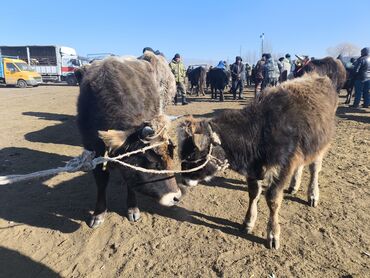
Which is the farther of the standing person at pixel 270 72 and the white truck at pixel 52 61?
the white truck at pixel 52 61

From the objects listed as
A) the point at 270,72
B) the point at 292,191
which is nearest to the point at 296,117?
the point at 292,191

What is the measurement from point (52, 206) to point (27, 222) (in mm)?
439

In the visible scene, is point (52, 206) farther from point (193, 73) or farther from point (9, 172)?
point (193, 73)

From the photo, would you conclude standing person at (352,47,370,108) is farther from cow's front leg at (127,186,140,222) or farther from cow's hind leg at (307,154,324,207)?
cow's front leg at (127,186,140,222)

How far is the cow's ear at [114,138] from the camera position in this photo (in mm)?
3033

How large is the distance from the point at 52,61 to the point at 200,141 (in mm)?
30534

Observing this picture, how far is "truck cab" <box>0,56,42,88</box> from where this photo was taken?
78.0 ft

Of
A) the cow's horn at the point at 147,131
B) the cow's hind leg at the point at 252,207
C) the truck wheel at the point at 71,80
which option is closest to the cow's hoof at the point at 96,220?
the cow's horn at the point at 147,131

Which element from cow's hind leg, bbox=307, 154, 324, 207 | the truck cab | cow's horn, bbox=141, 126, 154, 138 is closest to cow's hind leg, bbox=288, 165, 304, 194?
cow's hind leg, bbox=307, 154, 324, 207

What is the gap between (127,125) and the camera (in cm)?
334

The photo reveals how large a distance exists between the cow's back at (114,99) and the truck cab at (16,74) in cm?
2301

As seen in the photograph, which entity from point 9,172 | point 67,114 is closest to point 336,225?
point 9,172

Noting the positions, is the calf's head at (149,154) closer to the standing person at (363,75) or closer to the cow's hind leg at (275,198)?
the cow's hind leg at (275,198)

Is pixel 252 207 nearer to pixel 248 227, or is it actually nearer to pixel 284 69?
pixel 248 227
